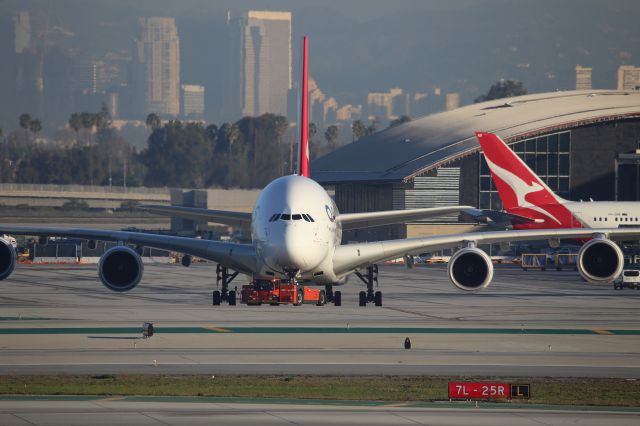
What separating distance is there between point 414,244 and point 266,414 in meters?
23.0

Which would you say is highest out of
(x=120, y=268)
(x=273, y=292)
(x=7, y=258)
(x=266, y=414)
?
(x=7, y=258)

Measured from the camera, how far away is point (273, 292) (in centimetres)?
4562

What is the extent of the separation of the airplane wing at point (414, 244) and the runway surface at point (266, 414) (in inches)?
734

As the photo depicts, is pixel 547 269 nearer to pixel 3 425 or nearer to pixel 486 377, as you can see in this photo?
pixel 486 377

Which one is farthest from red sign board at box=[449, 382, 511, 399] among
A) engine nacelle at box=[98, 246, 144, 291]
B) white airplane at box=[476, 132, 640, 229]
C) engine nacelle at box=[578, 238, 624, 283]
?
white airplane at box=[476, 132, 640, 229]

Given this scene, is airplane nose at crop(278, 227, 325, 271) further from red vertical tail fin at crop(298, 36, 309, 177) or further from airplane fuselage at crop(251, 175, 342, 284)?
red vertical tail fin at crop(298, 36, 309, 177)

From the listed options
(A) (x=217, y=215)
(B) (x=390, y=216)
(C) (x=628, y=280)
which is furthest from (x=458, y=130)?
(A) (x=217, y=215)

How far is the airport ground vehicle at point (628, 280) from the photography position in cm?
6969

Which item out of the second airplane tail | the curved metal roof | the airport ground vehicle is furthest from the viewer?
the curved metal roof

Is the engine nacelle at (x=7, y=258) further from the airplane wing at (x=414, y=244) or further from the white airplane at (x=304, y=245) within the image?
the airplane wing at (x=414, y=244)

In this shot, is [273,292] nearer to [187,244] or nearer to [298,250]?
[298,250]

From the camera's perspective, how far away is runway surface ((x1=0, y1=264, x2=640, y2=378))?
34.5 meters

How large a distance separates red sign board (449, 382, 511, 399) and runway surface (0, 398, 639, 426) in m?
→ 0.61

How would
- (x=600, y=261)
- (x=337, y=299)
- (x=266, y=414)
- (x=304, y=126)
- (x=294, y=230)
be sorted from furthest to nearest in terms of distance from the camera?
(x=304, y=126), (x=600, y=261), (x=337, y=299), (x=294, y=230), (x=266, y=414)
